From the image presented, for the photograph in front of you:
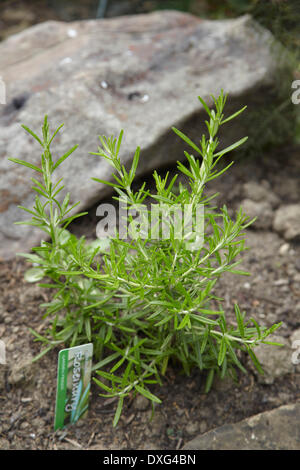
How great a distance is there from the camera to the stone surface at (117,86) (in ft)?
7.42

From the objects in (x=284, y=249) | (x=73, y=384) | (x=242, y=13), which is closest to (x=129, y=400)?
(x=73, y=384)

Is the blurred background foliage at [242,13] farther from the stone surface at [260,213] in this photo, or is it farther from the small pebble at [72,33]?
the small pebble at [72,33]

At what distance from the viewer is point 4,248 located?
7.20 ft

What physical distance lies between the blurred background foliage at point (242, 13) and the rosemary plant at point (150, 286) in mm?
1372

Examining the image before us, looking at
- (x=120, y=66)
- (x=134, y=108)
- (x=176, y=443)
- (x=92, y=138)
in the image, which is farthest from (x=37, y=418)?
(x=120, y=66)

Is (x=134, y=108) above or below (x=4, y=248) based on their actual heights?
above

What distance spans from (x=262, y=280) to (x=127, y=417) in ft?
3.02

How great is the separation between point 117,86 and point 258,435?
184cm

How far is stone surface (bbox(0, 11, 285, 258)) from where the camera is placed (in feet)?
7.42

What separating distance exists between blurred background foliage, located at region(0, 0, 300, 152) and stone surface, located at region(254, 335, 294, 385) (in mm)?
1426

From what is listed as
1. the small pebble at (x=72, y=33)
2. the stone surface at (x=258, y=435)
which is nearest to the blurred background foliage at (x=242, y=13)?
the small pebble at (x=72, y=33)

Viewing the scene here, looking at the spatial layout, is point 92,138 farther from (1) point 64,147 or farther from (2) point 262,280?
(2) point 262,280

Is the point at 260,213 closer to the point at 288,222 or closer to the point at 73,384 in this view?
the point at 288,222

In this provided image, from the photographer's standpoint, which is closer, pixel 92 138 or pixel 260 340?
pixel 260 340
